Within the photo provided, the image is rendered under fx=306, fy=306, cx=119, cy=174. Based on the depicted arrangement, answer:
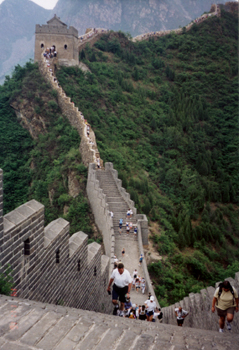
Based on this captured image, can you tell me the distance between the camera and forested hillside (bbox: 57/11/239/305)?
24.9m

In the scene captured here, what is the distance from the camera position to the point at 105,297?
11625 millimetres

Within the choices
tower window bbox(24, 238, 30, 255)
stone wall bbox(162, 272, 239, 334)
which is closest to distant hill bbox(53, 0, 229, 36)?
stone wall bbox(162, 272, 239, 334)

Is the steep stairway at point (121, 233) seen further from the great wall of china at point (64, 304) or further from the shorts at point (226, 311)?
the shorts at point (226, 311)

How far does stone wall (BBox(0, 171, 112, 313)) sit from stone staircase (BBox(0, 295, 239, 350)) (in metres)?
1.20

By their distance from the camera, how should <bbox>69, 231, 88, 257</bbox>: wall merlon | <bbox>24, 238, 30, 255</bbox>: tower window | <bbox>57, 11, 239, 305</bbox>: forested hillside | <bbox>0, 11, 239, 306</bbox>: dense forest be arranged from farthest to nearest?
<bbox>57, 11, 239, 305</bbox>: forested hillside
<bbox>0, 11, 239, 306</bbox>: dense forest
<bbox>69, 231, 88, 257</bbox>: wall merlon
<bbox>24, 238, 30, 255</bbox>: tower window

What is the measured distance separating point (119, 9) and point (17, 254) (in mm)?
194610

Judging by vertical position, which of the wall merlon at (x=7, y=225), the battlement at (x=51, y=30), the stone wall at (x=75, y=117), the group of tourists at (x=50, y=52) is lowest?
the wall merlon at (x=7, y=225)

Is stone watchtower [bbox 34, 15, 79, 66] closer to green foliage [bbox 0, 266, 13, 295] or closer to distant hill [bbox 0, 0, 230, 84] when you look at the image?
green foliage [bbox 0, 266, 13, 295]

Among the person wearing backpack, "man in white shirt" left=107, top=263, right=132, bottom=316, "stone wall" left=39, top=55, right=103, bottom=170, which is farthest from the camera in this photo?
"stone wall" left=39, top=55, right=103, bottom=170

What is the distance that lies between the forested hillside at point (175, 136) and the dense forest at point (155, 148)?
0.13 m

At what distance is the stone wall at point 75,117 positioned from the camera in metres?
24.4

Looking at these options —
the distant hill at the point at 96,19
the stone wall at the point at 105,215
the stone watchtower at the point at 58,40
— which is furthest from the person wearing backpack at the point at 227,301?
the distant hill at the point at 96,19

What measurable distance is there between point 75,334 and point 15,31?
8296 inches

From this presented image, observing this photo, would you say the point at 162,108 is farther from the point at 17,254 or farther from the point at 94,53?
the point at 17,254
